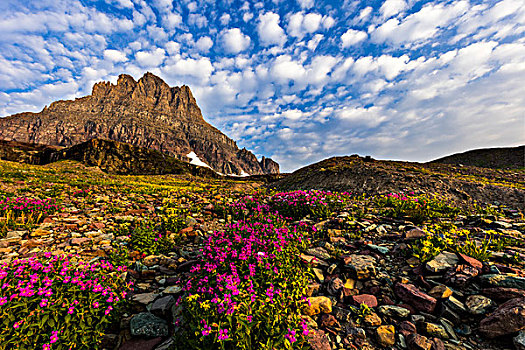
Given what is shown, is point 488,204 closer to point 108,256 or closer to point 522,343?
point 522,343

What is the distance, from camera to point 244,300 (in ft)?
9.12

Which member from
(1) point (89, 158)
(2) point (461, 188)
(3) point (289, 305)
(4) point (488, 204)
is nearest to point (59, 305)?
(3) point (289, 305)

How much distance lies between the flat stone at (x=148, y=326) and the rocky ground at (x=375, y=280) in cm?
1

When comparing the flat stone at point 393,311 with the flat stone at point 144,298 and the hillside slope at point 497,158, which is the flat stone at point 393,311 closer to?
the flat stone at point 144,298

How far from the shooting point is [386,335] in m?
2.83

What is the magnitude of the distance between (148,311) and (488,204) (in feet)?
41.1

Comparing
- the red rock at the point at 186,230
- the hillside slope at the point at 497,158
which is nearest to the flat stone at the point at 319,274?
the red rock at the point at 186,230

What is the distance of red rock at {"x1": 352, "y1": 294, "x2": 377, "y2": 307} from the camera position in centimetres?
341

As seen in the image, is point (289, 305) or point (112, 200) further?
point (112, 200)

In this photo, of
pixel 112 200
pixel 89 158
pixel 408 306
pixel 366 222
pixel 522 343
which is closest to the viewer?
pixel 522 343

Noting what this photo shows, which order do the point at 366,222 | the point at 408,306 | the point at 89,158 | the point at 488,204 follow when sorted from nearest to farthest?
the point at 408,306
the point at 366,222
the point at 488,204
the point at 89,158

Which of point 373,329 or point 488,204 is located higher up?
point 488,204

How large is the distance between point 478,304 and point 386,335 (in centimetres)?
141

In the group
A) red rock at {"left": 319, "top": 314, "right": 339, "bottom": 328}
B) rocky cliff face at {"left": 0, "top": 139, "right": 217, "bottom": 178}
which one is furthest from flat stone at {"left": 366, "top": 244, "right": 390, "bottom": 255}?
rocky cliff face at {"left": 0, "top": 139, "right": 217, "bottom": 178}
